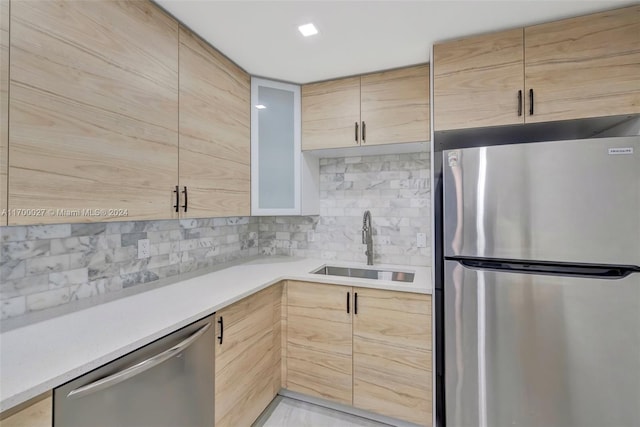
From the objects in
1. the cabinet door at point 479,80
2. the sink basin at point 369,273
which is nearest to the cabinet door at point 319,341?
the sink basin at point 369,273

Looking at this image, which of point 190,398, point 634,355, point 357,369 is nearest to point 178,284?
point 190,398

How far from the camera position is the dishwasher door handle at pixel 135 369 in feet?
2.63

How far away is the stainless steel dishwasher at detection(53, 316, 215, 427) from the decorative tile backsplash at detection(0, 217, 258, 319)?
60 centimetres

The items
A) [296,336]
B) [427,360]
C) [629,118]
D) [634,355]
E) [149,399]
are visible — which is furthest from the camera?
[296,336]

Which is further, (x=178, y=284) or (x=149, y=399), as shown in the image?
(x=178, y=284)

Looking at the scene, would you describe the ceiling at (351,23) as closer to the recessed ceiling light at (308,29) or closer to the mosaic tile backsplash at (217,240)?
the recessed ceiling light at (308,29)

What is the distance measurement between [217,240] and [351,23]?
1.69 meters

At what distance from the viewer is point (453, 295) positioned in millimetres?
1404

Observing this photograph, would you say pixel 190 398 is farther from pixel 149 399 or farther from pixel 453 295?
pixel 453 295

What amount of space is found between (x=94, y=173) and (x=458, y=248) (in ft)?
5.30

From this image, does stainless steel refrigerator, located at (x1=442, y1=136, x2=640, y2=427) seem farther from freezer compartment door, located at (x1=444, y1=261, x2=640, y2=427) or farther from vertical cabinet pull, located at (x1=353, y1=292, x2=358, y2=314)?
vertical cabinet pull, located at (x1=353, y1=292, x2=358, y2=314)

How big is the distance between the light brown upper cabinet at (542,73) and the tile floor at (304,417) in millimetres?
1867

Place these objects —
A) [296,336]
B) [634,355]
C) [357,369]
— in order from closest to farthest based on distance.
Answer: [634,355] < [357,369] < [296,336]

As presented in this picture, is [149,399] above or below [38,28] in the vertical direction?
below
